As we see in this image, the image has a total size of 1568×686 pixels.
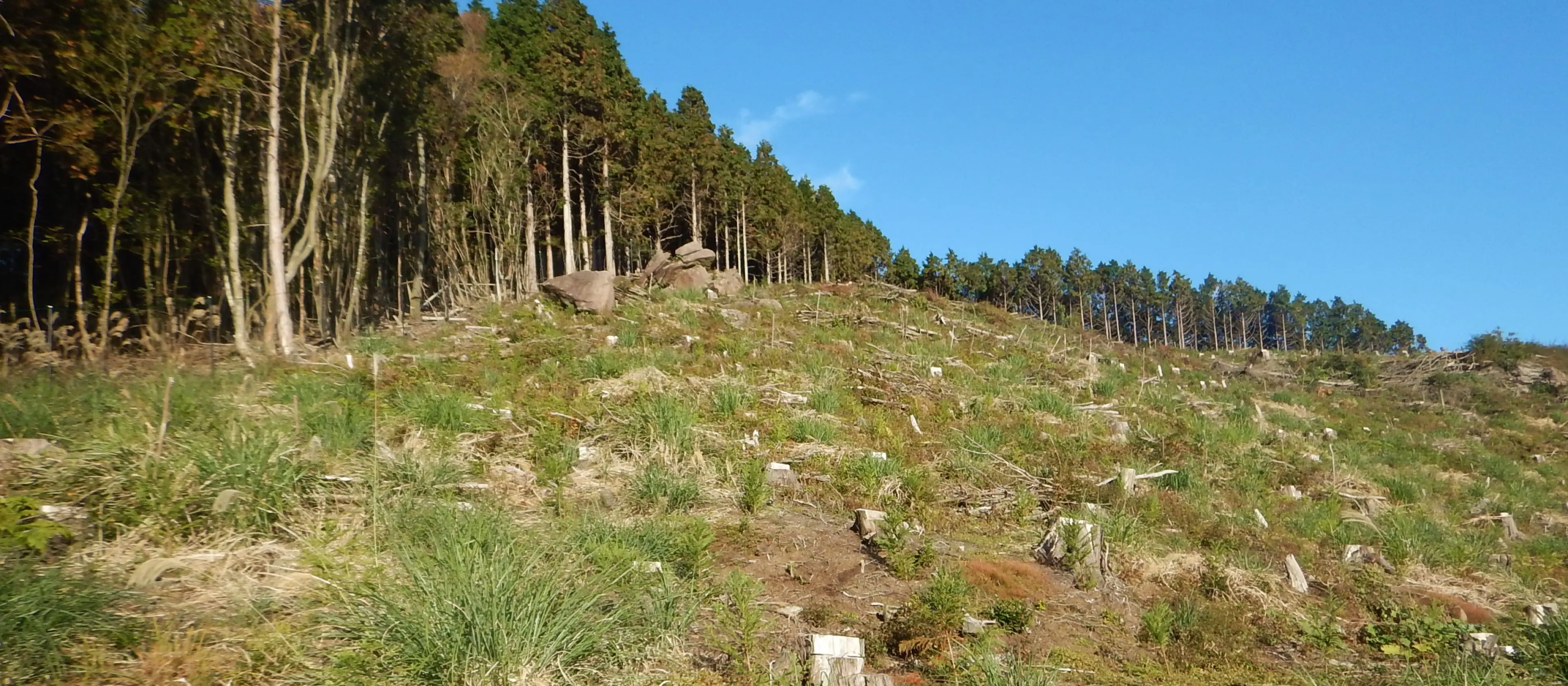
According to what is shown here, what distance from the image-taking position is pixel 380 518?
4910mm

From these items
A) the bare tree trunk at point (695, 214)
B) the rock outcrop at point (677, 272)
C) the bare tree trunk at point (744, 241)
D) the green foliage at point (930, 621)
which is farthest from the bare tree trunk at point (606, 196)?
the green foliage at point (930, 621)

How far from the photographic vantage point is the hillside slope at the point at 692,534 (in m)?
3.64

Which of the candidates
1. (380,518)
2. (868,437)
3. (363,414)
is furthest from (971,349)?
(380,518)

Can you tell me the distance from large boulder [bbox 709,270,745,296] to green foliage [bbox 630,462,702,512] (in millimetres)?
15609

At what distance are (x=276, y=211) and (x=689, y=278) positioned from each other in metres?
12.2

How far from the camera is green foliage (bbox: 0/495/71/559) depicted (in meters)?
3.81

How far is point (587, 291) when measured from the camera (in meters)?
17.8

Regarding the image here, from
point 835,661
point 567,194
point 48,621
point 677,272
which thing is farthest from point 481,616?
point 567,194

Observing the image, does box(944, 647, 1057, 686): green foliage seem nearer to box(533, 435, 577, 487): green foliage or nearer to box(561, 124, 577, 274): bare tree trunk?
box(533, 435, 577, 487): green foliage

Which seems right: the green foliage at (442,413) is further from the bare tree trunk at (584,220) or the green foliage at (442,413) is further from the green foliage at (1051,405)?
the bare tree trunk at (584,220)

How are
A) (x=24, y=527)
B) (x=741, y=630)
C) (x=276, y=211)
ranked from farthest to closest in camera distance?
(x=276, y=211), (x=741, y=630), (x=24, y=527)

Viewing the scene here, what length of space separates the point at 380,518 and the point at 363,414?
2.07 m

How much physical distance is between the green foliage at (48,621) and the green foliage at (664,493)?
323 centimetres

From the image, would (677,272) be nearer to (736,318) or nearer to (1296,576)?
(736,318)
